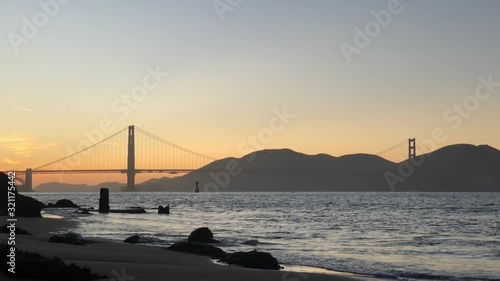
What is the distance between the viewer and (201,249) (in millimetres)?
16828

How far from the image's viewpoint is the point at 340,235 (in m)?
27.9

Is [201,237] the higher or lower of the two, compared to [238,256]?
lower

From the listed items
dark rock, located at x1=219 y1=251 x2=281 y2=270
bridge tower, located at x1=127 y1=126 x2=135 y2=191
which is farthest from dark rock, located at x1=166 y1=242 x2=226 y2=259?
bridge tower, located at x1=127 y1=126 x2=135 y2=191

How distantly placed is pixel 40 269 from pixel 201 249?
8.03 m

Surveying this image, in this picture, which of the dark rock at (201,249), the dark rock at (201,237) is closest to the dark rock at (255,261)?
the dark rock at (201,249)

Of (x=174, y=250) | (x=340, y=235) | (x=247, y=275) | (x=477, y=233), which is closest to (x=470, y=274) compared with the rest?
(x=247, y=275)

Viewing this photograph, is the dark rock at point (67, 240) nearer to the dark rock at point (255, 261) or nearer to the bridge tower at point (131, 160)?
the dark rock at point (255, 261)

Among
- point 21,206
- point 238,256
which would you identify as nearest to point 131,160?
point 21,206

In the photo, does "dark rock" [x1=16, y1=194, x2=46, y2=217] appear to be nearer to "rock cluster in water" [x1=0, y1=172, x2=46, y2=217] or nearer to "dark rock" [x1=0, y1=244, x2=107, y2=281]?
"rock cluster in water" [x1=0, y1=172, x2=46, y2=217]

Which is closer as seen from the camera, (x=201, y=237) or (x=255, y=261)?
(x=255, y=261)

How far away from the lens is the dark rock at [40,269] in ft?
29.4

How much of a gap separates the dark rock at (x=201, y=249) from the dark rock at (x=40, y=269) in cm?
679

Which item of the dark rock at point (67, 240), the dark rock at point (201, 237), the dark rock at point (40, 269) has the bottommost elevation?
the dark rock at point (201, 237)

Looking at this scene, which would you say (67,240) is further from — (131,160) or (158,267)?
(131,160)
